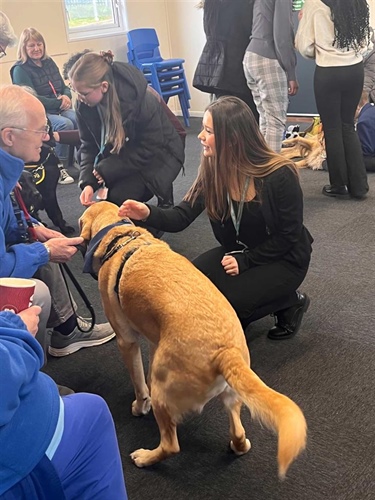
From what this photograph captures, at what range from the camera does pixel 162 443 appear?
161 cm

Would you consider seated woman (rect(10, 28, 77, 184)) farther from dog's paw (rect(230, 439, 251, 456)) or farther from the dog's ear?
dog's paw (rect(230, 439, 251, 456))

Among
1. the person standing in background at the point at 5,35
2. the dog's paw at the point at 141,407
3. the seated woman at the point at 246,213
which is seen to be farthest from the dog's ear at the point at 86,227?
the person standing in background at the point at 5,35

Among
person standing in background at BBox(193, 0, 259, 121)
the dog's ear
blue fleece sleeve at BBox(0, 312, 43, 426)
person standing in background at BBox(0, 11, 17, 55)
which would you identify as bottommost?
the dog's ear

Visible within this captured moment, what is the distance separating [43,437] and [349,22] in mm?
3296

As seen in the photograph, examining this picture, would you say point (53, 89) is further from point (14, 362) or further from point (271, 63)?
point (14, 362)

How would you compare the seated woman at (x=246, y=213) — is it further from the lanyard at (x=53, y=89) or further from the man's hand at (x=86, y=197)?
the lanyard at (x=53, y=89)

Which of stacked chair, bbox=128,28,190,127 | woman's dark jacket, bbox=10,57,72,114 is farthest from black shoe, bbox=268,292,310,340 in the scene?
stacked chair, bbox=128,28,190,127

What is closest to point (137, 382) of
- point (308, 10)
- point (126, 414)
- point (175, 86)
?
point (126, 414)

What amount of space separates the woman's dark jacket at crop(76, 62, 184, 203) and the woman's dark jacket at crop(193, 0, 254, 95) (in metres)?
0.73

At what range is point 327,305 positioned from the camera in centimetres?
252

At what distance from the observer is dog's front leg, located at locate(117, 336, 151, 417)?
1839 mm

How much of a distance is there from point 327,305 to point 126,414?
113 centimetres

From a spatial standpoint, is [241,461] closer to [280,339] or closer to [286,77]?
[280,339]

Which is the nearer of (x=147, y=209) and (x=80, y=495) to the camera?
(x=80, y=495)
